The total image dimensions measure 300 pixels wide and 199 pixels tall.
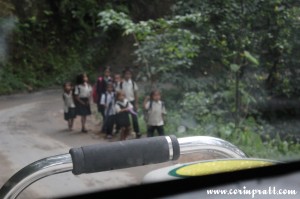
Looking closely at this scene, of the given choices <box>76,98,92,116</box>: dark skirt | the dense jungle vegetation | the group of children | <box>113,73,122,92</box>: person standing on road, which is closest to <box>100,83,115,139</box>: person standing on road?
the group of children

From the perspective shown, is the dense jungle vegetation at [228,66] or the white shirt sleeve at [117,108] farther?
the dense jungle vegetation at [228,66]

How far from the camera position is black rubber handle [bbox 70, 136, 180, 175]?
1638 mm

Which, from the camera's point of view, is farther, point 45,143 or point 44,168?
point 45,143

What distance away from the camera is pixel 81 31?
1764 cm

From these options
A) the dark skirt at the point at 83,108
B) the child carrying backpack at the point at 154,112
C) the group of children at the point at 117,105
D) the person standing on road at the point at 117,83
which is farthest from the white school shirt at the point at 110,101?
the child carrying backpack at the point at 154,112

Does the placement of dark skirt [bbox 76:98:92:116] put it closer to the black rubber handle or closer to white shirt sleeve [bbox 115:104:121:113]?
white shirt sleeve [bbox 115:104:121:113]

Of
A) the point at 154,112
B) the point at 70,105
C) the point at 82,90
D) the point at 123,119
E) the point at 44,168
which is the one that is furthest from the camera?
the point at 70,105

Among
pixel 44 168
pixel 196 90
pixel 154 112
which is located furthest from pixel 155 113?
pixel 44 168

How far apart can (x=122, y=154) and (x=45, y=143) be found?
6.47 metres

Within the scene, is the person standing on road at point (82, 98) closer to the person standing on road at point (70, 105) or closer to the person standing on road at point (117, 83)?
the person standing on road at point (70, 105)

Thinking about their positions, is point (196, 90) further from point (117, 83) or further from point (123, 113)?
point (123, 113)

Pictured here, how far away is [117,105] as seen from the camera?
8.30 m

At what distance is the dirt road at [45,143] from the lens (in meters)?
5.38

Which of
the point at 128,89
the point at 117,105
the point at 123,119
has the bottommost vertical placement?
the point at 123,119
